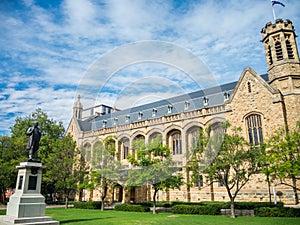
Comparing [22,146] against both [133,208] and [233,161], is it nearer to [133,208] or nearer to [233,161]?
[133,208]

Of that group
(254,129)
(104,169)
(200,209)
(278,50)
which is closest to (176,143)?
(254,129)

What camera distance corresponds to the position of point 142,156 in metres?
23.2

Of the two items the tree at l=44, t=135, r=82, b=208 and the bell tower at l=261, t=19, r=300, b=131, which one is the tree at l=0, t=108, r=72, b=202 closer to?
the tree at l=44, t=135, r=82, b=208

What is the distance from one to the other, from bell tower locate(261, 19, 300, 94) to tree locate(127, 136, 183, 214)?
1466 cm

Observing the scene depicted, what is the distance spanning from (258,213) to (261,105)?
12.3 meters

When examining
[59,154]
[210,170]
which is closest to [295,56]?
[210,170]

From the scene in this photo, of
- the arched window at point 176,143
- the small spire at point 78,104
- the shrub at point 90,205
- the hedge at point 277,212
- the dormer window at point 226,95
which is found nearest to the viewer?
the hedge at point 277,212

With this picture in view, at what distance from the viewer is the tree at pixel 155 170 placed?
22031 millimetres

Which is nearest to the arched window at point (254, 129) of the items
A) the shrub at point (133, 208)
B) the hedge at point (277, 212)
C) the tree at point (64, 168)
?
the hedge at point (277, 212)

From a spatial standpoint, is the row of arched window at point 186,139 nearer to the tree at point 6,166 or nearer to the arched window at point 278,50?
the arched window at point 278,50

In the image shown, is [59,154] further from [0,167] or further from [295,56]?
[295,56]

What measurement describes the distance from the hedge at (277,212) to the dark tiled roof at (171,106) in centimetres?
1651

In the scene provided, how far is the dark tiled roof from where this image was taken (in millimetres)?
34250

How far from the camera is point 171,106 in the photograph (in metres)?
38.8
